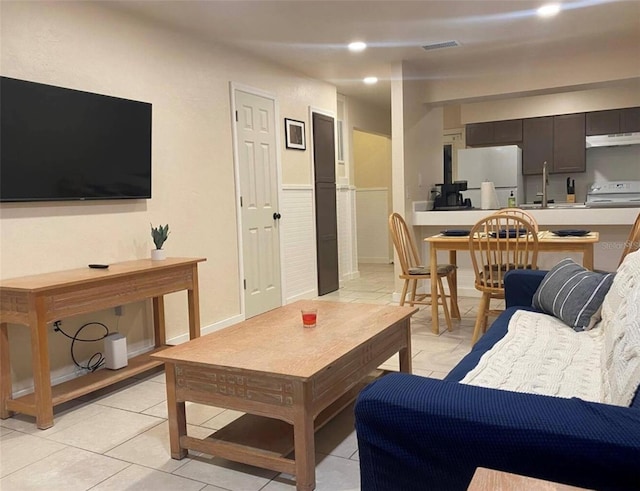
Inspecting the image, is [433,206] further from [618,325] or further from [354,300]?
[618,325]

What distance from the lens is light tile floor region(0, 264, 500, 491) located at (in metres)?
2.00

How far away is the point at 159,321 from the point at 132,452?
142cm

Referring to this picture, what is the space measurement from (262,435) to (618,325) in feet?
4.71

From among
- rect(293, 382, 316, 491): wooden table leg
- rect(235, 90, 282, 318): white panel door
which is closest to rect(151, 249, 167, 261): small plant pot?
rect(235, 90, 282, 318): white panel door

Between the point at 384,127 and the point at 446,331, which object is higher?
the point at 384,127

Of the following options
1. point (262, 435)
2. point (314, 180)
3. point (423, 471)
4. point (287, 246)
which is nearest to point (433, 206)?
point (314, 180)

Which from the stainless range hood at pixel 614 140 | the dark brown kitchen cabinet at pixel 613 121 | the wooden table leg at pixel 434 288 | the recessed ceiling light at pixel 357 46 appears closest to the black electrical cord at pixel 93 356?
the wooden table leg at pixel 434 288

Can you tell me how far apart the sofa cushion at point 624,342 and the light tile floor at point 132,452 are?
3.34 ft

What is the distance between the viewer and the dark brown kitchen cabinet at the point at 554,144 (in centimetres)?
679

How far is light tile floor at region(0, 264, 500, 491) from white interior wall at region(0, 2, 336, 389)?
0.47m

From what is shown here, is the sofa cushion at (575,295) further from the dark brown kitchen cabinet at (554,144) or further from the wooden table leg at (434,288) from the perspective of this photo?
the dark brown kitchen cabinet at (554,144)

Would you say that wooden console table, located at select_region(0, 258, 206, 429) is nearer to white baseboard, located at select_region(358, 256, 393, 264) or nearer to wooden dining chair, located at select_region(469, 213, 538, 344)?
wooden dining chair, located at select_region(469, 213, 538, 344)

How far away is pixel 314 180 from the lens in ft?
18.7

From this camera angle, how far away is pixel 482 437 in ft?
3.49
